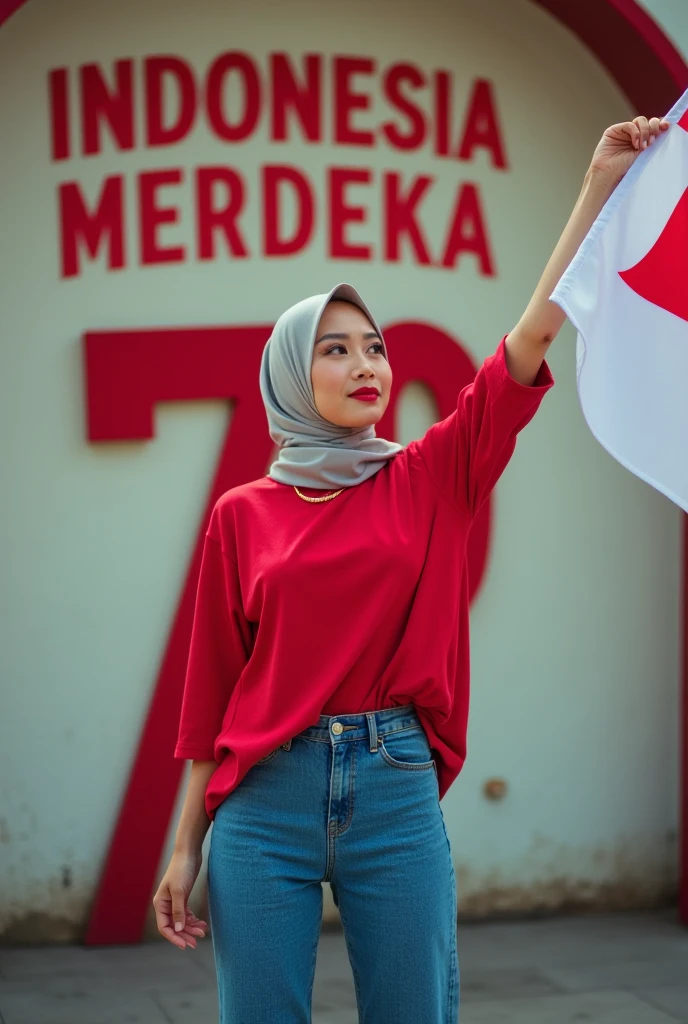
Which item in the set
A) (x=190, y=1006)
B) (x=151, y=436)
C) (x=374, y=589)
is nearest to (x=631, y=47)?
(x=151, y=436)

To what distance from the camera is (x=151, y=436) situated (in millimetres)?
4402

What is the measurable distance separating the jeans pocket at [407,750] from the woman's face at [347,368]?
54 cm

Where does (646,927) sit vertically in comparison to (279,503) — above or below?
below

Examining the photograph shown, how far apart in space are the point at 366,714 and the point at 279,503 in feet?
1.32

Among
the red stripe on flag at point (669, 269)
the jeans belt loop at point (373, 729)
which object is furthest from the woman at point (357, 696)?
the red stripe on flag at point (669, 269)

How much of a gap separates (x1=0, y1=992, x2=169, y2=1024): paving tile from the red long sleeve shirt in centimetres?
191

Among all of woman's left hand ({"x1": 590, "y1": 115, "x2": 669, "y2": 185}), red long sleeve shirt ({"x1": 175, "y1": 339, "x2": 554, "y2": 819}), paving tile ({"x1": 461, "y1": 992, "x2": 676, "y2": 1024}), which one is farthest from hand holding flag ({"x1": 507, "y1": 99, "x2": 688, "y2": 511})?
paving tile ({"x1": 461, "y1": 992, "x2": 676, "y2": 1024})

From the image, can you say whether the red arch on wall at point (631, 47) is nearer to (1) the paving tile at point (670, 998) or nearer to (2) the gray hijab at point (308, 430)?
(2) the gray hijab at point (308, 430)

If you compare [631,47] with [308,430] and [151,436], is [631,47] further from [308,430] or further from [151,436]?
[308,430]

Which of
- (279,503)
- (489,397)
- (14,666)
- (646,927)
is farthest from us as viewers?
(646,927)

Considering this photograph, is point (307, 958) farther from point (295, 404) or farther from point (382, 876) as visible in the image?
point (295, 404)

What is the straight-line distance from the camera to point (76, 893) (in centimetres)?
441

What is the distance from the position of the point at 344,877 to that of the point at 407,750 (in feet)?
0.75

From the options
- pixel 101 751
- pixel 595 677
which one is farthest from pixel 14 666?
pixel 595 677
